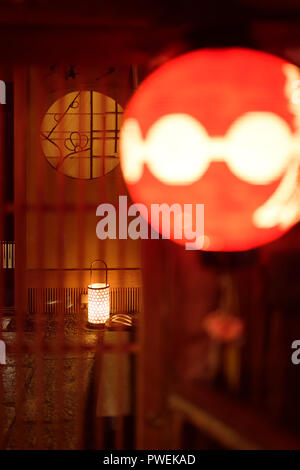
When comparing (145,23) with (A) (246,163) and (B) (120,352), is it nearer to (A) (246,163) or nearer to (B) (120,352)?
(A) (246,163)

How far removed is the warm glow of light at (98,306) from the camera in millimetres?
5184

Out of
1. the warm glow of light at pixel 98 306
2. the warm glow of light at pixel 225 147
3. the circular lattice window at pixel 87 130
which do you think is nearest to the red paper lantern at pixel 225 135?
the warm glow of light at pixel 225 147

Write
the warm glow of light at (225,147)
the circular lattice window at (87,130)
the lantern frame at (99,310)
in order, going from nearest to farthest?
the warm glow of light at (225,147), the lantern frame at (99,310), the circular lattice window at (87,130)

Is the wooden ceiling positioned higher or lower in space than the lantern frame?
higher

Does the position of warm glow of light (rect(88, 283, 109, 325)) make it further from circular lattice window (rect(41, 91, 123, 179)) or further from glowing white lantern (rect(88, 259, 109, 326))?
circular lattice window (rect(41, 91, 123, 179))

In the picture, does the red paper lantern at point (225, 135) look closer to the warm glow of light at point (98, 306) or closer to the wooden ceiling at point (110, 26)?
the wooden ceiling at point (110, 26)

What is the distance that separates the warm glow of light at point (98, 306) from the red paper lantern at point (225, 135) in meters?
4.10

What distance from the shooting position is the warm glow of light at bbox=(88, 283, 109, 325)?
5.18 metres

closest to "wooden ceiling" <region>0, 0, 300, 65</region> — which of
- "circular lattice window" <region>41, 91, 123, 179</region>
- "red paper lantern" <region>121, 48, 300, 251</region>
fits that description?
"red paper lantern" <region>121, 48, 300, 251</region>

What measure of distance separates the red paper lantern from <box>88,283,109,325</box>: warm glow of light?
4.10 meters

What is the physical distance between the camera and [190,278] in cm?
180

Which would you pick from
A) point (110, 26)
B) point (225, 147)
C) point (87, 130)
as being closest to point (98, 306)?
point (87, 130)

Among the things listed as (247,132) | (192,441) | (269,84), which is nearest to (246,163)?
(247,132)
